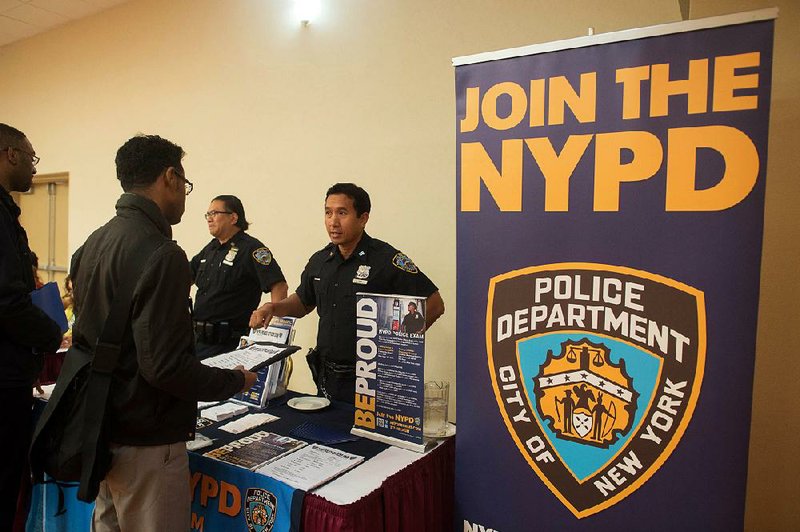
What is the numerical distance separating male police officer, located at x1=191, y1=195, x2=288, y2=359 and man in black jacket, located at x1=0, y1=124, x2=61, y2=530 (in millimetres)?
1022

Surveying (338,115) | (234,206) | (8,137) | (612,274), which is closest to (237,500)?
(612,274)

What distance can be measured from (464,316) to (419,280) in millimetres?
681

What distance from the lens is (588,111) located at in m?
1.46

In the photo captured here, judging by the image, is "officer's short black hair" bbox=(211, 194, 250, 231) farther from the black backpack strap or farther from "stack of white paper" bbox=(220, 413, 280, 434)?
the black backpack strap

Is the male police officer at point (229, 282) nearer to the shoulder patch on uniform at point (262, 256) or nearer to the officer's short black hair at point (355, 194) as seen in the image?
the shoulder patch on uniform at point (262, 256)

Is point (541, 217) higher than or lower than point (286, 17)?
lower

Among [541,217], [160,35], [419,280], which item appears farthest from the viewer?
[160,35]

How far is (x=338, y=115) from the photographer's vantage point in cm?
343

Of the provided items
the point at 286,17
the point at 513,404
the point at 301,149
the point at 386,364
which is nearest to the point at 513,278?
the point at 513,404

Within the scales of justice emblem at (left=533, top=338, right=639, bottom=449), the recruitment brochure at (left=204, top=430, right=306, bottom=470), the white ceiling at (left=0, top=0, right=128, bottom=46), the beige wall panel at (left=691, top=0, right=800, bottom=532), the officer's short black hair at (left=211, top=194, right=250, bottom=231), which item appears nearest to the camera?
the scales of justice emblem at (left=533, top=338, right=639, bottom=449)

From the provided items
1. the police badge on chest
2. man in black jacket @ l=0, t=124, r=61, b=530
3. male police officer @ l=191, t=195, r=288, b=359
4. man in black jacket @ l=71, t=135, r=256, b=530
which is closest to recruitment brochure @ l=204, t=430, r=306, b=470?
man in black jacket @ l=71, t=135, r=256, b=530

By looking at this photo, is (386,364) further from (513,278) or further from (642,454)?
(642,454)

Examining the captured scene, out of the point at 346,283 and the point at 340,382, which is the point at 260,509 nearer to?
the point at 340,382

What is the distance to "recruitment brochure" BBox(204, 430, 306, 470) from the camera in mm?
1573
